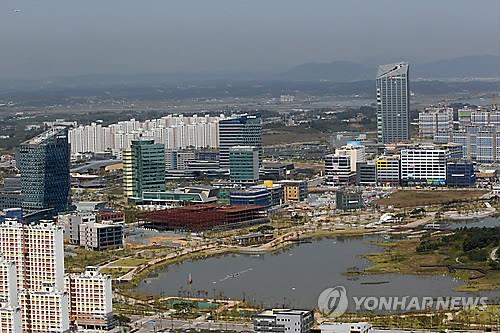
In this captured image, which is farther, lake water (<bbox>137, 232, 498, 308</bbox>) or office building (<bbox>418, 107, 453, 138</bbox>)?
office building (<bbox>418, 107, 453, 138</bbox>)

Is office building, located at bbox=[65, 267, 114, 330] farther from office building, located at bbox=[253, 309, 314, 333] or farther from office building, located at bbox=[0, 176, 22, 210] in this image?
office building, located at bbox=[0, 176, 22, 210]

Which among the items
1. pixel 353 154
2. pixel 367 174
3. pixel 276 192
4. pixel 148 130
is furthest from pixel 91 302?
pixel 148 130

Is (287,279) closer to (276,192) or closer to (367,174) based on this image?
(276,192)

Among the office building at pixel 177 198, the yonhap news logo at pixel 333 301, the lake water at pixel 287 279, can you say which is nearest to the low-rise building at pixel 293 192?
the office building at pixel 177 198

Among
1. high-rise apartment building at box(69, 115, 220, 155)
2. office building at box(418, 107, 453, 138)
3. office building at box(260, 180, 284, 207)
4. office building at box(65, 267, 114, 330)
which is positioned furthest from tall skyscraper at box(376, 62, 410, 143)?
office building at box(65, 267, 114, 330)

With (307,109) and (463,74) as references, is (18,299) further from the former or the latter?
(463,74)

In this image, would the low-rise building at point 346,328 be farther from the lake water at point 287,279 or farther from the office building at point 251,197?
the office building at point 251,197
